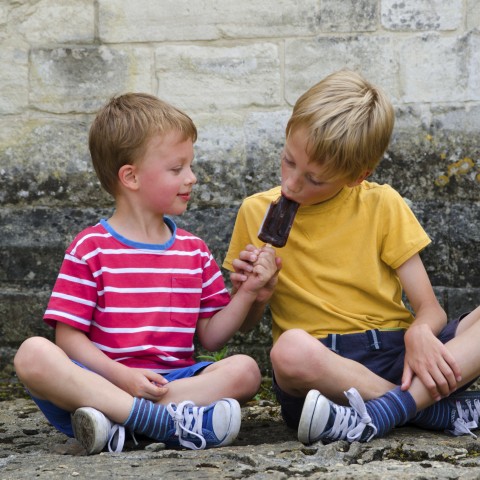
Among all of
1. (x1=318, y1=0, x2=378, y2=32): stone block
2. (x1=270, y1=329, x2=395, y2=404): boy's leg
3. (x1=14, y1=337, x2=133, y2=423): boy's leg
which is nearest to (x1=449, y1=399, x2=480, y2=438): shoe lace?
(x1=270, y1=329, x2=395, y2=404): boy's leg

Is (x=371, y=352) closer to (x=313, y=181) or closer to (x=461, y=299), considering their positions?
(x=313, y=181)

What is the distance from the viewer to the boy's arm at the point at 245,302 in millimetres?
3461

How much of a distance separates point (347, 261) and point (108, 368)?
97 centimetres

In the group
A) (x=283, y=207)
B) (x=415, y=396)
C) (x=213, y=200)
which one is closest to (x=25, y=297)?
(x=213, y=200)

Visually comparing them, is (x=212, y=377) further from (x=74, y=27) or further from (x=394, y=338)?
(x=74, y=27)

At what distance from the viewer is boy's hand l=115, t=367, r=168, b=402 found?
3.26 m

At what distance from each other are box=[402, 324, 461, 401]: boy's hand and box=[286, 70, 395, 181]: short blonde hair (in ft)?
2.10

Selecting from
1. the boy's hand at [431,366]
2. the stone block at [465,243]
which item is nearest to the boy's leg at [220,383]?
the boy's hand at [431,366]

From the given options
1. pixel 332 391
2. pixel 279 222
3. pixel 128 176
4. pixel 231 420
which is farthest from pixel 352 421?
pixel 128 176

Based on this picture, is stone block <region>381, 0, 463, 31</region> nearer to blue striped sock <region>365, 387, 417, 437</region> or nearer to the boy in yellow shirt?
the boy in yellow shirt

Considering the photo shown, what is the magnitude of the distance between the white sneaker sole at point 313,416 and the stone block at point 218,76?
1799mm

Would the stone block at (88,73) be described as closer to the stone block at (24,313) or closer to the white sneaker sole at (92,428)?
the stone block at (24,313)

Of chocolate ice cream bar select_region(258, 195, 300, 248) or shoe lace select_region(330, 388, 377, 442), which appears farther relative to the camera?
chocolate ice cream bar select_region(258, 195, 300, 248)

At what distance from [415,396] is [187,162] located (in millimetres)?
1177
